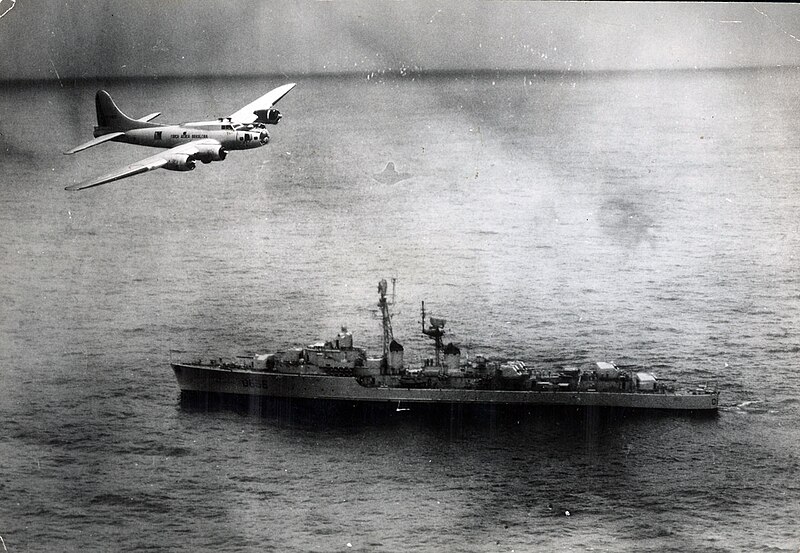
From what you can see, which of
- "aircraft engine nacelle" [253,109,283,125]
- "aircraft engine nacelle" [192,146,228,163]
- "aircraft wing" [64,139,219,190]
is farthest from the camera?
"aircraft engine nacelle" [253,109,283,125]

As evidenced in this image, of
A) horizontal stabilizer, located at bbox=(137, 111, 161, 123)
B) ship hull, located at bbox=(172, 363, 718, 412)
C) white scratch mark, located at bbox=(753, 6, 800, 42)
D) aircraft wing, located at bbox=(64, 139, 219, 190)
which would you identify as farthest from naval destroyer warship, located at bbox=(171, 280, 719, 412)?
white scratch mark, located at bbox=(753, 6, 800, 42)

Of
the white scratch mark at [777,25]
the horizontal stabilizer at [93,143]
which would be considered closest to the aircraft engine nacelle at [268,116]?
the horizontal stabilizer at [93,143]

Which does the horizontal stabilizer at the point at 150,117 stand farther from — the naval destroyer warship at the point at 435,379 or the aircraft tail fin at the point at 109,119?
the naval destroyer warship at the point at 435,379

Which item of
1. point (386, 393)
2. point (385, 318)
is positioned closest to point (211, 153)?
point (385, 318)

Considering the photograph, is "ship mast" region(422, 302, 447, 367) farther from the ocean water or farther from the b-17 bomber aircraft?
the b-17 bomber aircraft

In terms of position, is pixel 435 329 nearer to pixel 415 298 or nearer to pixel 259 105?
pixel 415 298

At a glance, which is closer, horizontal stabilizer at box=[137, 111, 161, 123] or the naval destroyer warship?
horizontal stabilizer at box=[137, 111, 161, 123]
